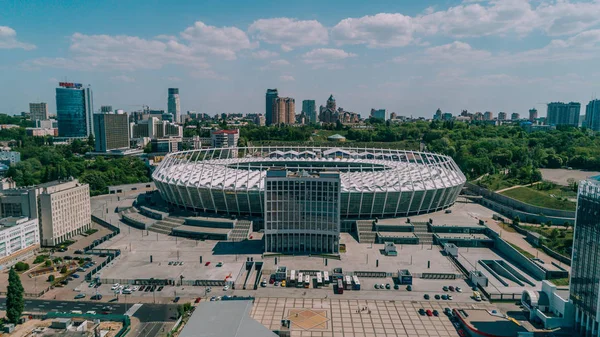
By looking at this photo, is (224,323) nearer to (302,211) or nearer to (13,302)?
(13,302)

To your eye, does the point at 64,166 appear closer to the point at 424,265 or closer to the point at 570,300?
the point at 424,265

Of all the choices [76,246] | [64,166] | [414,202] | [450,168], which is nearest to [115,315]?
[76,246]

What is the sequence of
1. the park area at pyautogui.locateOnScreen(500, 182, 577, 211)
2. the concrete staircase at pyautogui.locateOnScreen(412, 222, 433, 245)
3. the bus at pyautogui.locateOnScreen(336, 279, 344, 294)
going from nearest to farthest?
the bus at pyautogui.locateOnScreen(336, 279, 344, 294)
the concrete staircase at pyautogui.locateOnScreen(412, 222, 433, 245)
the park area at pyautogui.locateOnScreen(500, 182, 577, 211)

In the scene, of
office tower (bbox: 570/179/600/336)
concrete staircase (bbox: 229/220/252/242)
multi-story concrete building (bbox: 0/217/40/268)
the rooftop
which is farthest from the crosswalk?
office tower (bbox: 570/179/600/336)

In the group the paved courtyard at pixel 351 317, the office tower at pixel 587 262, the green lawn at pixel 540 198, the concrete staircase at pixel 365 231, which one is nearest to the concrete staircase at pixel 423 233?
the concrete staircase at pixel 365 231

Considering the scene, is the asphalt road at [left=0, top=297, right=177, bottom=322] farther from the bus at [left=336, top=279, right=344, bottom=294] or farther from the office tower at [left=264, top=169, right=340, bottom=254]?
the office tower at [left=264, top=169, right=340, bottom=254]
